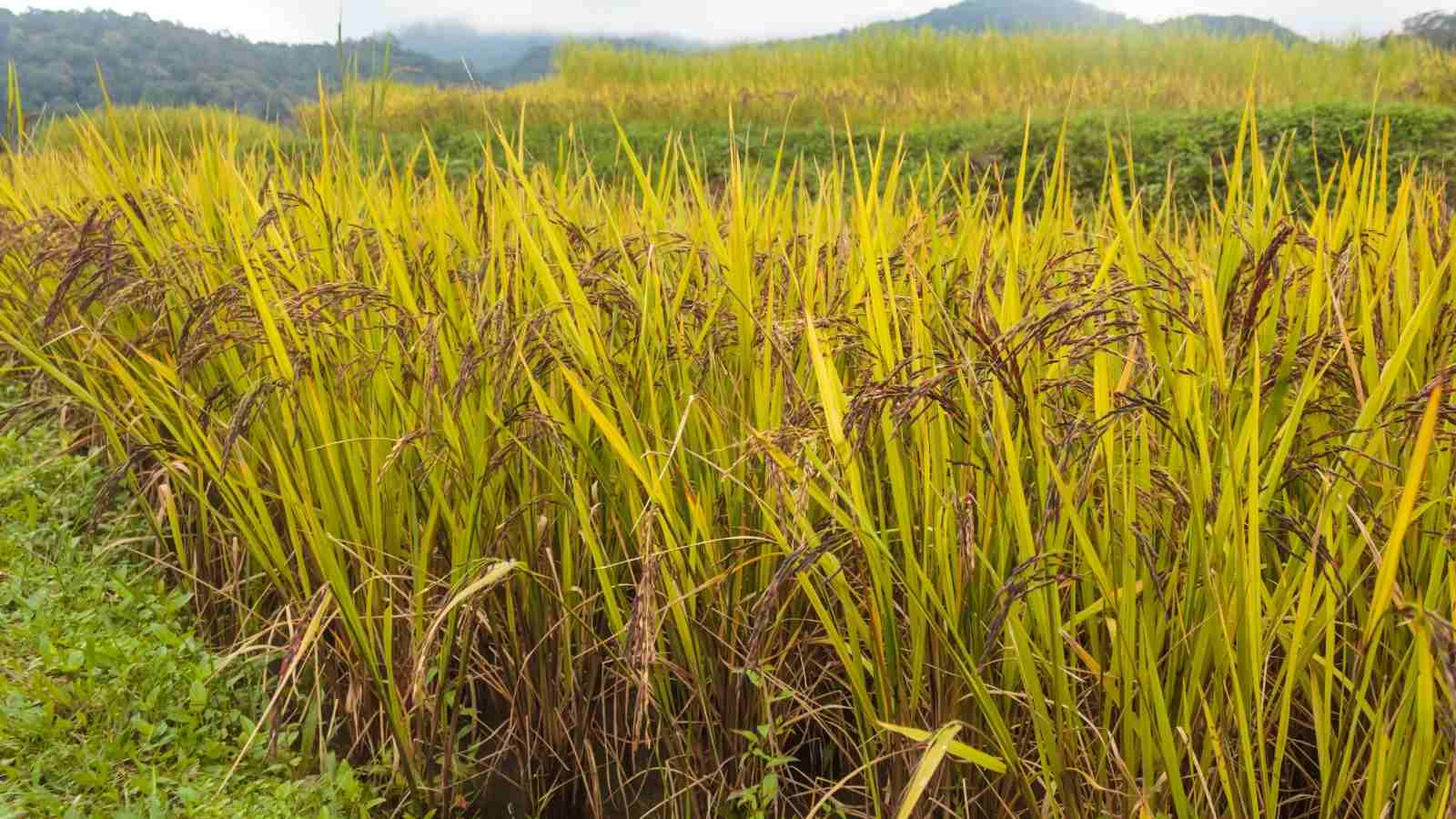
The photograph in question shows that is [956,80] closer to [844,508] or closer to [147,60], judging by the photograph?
[844,508]

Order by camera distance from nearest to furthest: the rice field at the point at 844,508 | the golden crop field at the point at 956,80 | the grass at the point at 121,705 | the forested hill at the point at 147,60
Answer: the rice field at the point at 844,508, the grass at the point at 121,705, the golden crop field at the point at 956,80, the forested hill at the point at 147,60

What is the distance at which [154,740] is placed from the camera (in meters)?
1.83

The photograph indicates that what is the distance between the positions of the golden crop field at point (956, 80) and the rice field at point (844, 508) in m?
7.73

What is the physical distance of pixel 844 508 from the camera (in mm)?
1489

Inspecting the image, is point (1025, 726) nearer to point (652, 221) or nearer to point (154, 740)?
point (652, 221)

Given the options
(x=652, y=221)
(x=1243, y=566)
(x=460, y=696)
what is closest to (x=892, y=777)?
(x=1243, y=566)

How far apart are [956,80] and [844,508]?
34.2 feet

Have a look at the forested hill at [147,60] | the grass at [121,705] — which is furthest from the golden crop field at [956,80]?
Result: the forested hill at [147,60]

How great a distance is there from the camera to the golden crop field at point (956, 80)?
31.4 feet

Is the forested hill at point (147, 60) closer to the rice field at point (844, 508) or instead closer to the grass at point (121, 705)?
the grass at point (121, 705)

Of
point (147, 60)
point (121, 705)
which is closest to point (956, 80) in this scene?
point (121, 705)

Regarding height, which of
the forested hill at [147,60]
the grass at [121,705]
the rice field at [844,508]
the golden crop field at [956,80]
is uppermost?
the forested hill at [147,60]

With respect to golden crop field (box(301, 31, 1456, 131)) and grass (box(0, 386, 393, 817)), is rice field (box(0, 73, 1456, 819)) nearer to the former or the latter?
grass (box(0, 386, 393, 817))

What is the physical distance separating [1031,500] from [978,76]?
1045cm
